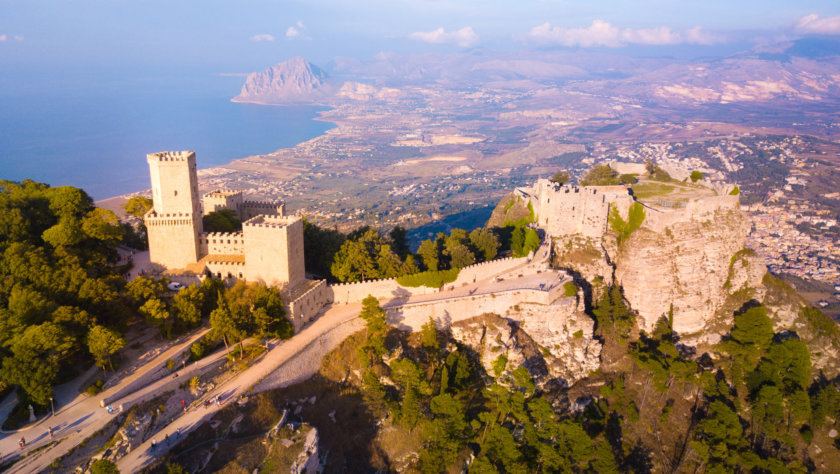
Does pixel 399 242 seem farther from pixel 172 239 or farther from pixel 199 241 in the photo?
pixel 172 239

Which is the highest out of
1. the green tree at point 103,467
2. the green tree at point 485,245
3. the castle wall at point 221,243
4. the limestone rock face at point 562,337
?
the castle wall at point 221,243

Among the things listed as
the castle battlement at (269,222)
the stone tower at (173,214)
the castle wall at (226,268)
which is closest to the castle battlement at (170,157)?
the stone tower at (173,214)

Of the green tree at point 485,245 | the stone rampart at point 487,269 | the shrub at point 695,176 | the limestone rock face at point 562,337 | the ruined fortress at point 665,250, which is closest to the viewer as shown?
the limestone rock face at point 562,337

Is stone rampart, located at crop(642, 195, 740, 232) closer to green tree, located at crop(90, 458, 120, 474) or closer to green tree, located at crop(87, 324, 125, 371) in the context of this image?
green tree, located at crop(87, 324, 125, 371)

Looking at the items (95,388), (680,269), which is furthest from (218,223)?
(680,269)

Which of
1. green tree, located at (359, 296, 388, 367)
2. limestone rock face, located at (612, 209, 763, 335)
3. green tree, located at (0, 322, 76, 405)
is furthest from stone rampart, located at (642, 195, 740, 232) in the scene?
green tree, located at (0, 322, 76, 405)

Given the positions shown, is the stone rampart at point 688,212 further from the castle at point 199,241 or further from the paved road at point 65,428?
the paved road at point 65,428
